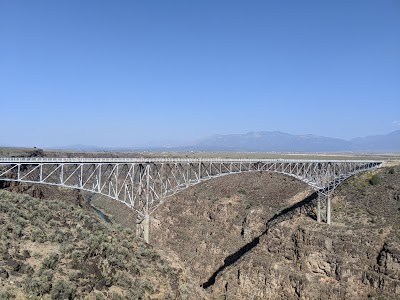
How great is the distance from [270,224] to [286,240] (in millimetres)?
5574

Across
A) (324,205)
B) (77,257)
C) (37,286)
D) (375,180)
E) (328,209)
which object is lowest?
(328,209)

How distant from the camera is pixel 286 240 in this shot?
154 feet

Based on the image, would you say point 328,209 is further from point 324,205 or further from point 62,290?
point 62,290

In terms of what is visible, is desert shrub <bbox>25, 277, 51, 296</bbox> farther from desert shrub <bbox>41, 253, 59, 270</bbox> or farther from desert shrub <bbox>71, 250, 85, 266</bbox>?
desert shrub <bbox>71, 250, 85, 266</bbox>

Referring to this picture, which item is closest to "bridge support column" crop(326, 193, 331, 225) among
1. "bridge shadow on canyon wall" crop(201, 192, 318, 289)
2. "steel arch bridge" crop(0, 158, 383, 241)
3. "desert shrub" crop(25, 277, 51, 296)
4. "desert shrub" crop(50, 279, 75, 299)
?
"steel arch bridge" crop(0, 158, 383, 241)

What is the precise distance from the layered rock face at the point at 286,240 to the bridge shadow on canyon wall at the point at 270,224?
16cm

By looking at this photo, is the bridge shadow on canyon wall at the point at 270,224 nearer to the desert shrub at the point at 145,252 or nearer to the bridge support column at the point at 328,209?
the bridge support column at the point at 328,209

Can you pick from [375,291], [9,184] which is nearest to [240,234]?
[375,291]

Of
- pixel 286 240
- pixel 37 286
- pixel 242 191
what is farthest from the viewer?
pixel 242 191

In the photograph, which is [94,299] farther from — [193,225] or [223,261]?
[193,225]

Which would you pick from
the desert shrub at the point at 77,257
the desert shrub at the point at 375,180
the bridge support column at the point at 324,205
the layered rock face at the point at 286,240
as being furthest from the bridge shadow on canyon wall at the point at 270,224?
the desert shrub at the point at 77,257

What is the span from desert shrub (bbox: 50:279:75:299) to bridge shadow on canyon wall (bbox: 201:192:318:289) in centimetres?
3488

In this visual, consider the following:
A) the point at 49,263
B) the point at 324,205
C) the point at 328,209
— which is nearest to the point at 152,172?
the point at 324,205

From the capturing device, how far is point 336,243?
141 ft
